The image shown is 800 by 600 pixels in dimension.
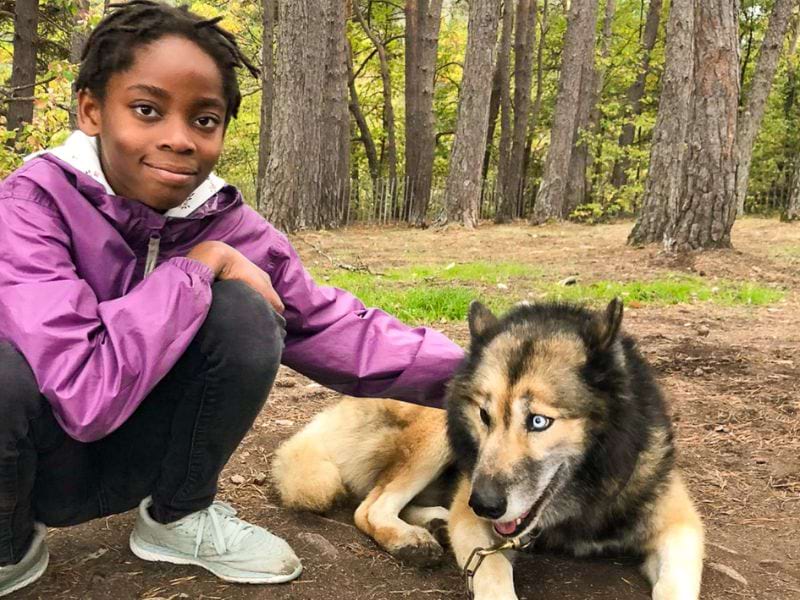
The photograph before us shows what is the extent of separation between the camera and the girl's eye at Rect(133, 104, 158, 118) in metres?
2.17

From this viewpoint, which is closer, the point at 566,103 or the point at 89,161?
the point at 89,161

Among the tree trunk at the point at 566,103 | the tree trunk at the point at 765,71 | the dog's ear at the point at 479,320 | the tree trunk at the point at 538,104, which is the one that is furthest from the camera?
the tree trunk at the point at 538,104

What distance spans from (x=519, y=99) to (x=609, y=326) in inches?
843

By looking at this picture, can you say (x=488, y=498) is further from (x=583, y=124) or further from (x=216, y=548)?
(x=583, y=124)

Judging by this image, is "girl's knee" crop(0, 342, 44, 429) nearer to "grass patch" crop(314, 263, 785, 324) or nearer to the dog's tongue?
the dog's tongue

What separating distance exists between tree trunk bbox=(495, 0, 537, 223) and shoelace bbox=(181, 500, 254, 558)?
19362 millimetres

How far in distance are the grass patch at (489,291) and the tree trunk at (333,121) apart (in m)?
7.65

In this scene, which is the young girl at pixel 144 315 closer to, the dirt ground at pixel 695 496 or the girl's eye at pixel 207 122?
the girl's eye at pixel 207 122

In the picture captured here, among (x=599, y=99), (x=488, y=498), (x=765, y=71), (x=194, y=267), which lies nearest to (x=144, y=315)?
(x=194, y=267)

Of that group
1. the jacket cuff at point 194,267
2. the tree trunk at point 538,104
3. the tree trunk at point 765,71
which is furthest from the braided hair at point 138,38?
the tree trunk at point 538,104

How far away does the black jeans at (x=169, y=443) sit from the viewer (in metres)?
2.13

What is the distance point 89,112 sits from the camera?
2.28 meters

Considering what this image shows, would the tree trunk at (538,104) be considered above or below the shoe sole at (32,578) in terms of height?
above

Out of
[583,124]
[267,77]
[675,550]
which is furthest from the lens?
[583,124]
